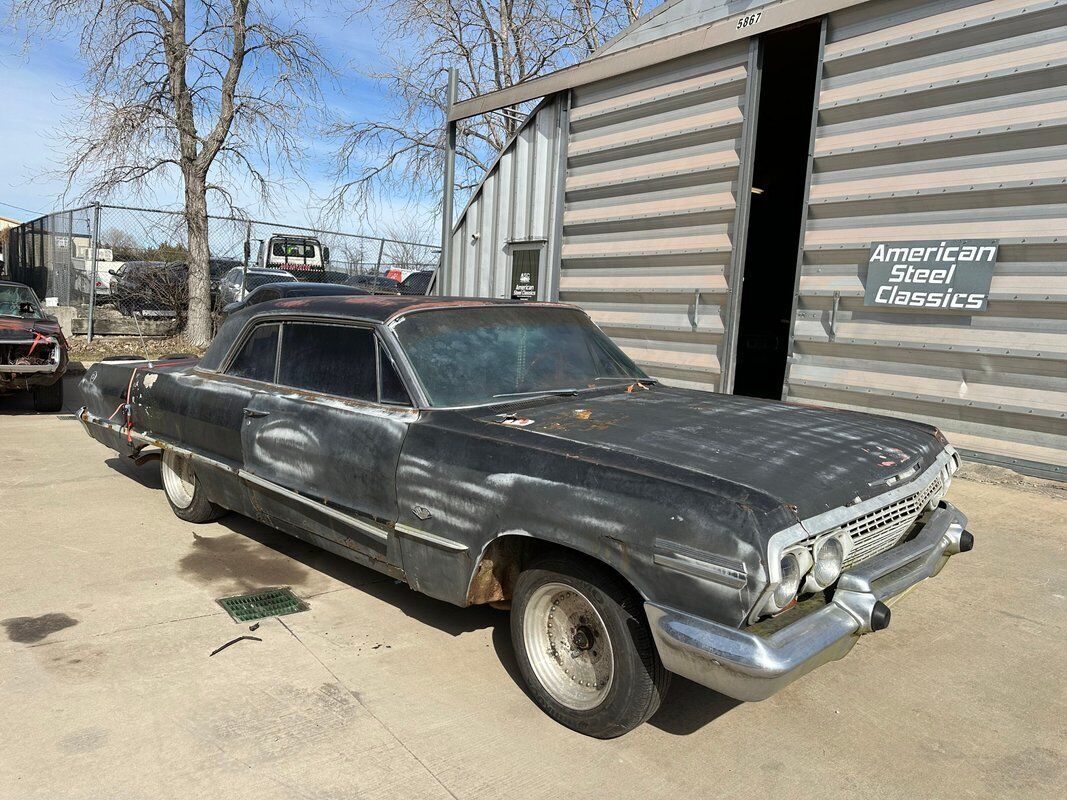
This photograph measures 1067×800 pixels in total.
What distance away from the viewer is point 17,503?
5.43 meters

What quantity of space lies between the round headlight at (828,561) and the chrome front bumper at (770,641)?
0.23ft

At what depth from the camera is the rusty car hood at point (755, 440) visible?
8.48 ft

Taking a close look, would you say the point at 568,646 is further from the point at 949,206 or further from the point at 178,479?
the point at 949,206

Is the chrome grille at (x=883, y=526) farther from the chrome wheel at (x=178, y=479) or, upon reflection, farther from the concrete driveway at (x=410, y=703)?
the chrome wheel at (x=178, y=479)

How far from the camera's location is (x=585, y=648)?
2.82 meters

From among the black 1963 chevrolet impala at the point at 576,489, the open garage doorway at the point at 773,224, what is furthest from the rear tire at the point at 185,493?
the open garage doorway at the point at 773,224

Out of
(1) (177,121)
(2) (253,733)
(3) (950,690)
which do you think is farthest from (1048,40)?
(1) (177,121)

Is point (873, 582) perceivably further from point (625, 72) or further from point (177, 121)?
point (177, 121)

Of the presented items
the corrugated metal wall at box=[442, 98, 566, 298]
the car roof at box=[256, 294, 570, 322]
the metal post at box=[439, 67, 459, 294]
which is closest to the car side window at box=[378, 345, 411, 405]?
the car roof at box=[256, 294, 570, 322]

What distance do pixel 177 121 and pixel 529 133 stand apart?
7912mm

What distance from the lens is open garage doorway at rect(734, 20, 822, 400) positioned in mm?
9953

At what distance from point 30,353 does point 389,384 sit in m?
6.74

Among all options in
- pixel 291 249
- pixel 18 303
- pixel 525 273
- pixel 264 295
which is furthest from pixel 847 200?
pixel 291 249

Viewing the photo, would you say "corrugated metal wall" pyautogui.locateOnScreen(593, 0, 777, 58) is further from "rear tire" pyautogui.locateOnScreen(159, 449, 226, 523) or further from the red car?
the red car
